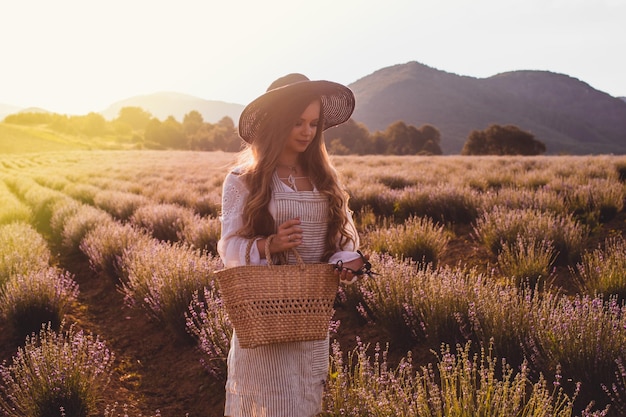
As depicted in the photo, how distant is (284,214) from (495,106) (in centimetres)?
16010

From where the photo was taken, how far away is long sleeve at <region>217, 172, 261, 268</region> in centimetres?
192

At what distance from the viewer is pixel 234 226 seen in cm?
200

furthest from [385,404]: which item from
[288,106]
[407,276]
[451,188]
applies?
[451,188]

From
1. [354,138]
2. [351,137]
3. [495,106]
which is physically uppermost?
[495,106]

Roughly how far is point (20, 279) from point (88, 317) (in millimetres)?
875

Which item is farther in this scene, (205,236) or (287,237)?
(205,236)

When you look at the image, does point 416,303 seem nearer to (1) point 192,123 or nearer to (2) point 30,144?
(2) point 30,144

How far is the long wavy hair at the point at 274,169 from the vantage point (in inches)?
78.8

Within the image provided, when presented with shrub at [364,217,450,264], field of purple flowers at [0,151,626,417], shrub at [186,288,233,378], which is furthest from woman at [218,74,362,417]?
shrub at [364,217,450,264]

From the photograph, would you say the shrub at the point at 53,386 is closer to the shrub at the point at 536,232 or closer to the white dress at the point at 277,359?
the white dress at the point at 277,359

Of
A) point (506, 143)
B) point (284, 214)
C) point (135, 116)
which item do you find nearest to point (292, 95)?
point (284, 214)

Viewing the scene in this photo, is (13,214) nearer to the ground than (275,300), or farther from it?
nearer to the ground

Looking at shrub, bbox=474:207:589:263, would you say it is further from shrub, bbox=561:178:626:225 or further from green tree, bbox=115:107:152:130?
green tree, bbox=115:107:152:130

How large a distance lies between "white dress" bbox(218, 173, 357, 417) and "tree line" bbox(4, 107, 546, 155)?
4675 cm
